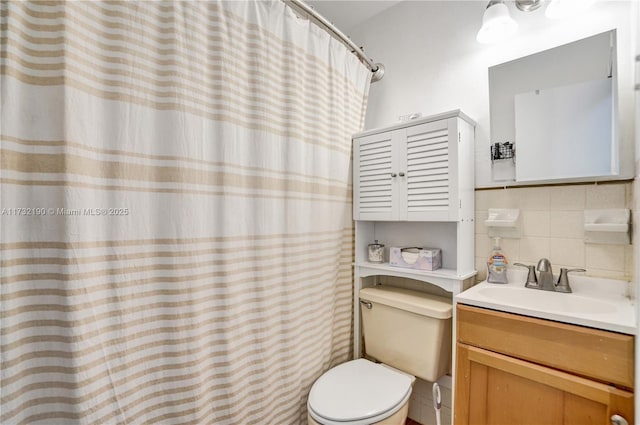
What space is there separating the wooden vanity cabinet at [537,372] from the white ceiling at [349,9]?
73.8 inches

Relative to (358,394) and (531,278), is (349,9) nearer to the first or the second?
(531,278)

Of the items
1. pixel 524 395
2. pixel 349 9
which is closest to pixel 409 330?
pixel 524 395

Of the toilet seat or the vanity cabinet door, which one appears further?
the toilet seat

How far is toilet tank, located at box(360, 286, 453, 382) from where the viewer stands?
4.16 feet

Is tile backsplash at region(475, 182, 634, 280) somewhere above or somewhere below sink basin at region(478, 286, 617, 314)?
above

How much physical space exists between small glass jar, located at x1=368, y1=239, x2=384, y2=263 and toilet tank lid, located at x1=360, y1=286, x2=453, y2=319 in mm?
167

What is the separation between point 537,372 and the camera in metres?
0.94

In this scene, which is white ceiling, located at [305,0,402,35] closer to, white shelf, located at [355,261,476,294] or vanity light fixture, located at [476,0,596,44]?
vanity light fixture, located at [476,0,596,44]

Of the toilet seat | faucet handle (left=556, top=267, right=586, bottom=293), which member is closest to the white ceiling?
faucet handle (left=556, top=267, right=586, bottom=293)

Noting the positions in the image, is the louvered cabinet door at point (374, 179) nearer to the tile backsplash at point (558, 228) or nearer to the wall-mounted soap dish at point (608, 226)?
the tile backsplash at point (558, 228)

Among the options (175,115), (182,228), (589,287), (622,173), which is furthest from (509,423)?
(175,115)

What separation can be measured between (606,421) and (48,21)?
6.33 ft

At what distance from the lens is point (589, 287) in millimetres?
1129

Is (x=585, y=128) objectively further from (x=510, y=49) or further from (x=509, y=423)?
(x=509, y=423)
